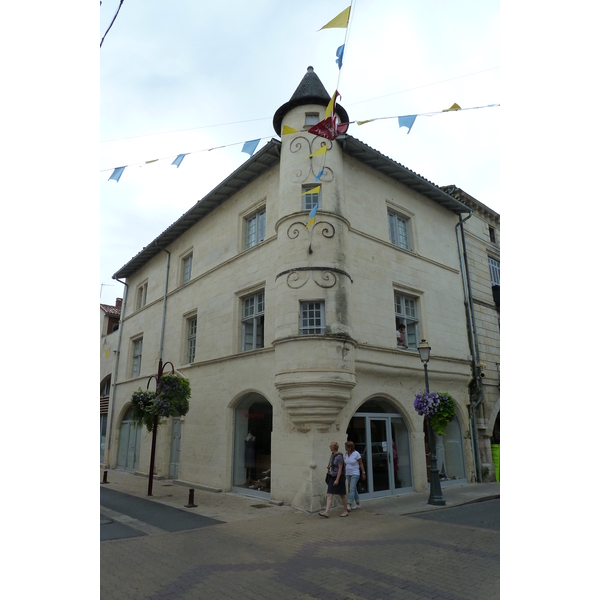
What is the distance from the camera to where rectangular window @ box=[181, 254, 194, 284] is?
1772 centimetres

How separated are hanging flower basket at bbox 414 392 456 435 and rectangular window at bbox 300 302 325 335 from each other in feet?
10.2

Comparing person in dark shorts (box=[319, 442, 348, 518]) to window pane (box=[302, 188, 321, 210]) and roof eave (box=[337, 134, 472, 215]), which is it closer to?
window pane (box=[302, 188, 321, 210])

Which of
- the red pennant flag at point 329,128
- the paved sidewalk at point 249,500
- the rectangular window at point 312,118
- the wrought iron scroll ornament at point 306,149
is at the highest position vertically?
the rectangular window at point 312,118

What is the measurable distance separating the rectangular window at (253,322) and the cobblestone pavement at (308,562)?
5785 millimetres

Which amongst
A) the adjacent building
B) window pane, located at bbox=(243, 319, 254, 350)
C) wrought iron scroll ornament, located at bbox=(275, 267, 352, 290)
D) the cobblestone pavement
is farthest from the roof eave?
the adjacent building

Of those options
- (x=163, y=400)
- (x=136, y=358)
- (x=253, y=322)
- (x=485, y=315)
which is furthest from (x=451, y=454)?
(x=136, y=358)

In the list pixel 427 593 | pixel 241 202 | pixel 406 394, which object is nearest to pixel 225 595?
pixel 427 593

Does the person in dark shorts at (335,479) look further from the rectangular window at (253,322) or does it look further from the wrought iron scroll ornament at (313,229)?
the wrought iron scroll ornament at (313,229)

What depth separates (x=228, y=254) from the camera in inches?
591

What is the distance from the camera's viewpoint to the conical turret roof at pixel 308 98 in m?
13.0

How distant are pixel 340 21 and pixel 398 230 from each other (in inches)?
395

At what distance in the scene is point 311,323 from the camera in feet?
36.2

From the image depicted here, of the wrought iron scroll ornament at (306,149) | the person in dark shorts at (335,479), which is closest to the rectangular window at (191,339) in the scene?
the wrought iron scroll ornament at (306,149)
